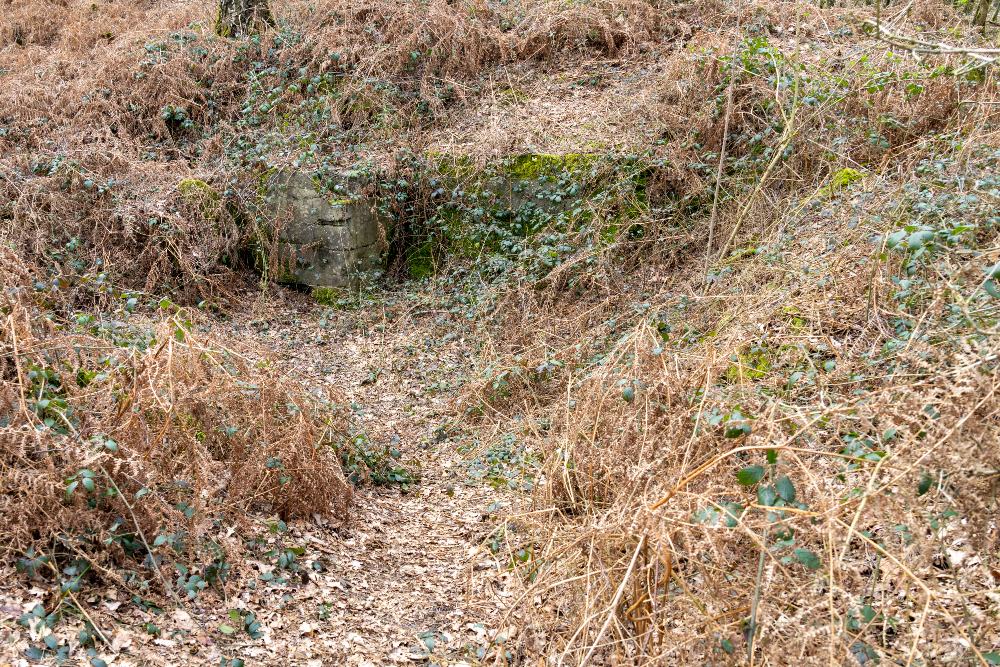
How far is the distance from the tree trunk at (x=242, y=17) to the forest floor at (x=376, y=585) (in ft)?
19.8

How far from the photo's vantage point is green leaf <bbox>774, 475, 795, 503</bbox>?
281cm

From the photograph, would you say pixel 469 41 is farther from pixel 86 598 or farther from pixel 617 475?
pixel 86 598

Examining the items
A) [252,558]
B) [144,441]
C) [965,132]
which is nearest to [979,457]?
[252,558]

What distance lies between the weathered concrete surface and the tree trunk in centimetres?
355

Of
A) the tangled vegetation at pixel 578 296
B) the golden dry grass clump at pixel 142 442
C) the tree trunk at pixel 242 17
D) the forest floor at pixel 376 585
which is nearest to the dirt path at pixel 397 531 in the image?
the forest floor at pixel 376 585

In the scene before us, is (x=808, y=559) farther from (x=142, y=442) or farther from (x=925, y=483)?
(x=142, y=442)

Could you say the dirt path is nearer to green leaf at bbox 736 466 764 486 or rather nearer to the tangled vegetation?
the tangled vegetation

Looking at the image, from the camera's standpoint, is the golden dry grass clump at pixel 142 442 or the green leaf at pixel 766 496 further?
the golden dry grass clump at pixel 142 442

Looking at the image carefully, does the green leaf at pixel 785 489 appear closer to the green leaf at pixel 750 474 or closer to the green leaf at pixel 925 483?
the green leaf at pixel 750 474

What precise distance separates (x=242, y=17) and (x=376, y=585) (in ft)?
33.0

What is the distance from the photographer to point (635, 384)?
4598mm

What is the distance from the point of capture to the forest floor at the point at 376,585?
147 inches

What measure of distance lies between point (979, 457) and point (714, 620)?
4.07 ft

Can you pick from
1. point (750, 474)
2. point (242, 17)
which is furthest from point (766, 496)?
point (242, 17)
